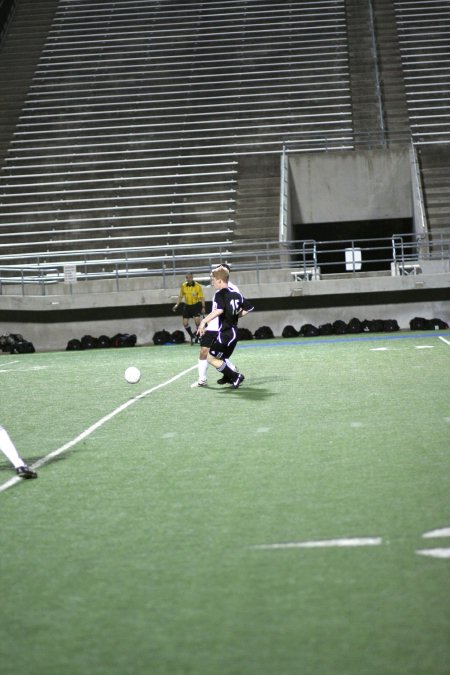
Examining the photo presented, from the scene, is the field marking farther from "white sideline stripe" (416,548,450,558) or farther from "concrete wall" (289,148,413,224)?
"concrete wall" (289,148,413,224)

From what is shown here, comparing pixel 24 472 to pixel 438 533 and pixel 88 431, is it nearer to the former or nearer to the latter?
pixel 88 431

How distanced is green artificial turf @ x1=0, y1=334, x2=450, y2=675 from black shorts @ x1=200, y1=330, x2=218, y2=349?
4.36 feet

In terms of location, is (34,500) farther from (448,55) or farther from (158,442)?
(448,55)

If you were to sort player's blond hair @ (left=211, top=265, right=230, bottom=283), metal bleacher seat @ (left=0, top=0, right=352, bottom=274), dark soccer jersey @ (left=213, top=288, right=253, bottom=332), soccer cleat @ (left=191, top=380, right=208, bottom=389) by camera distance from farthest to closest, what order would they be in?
metal bleacher seat @ (left=0, top=0, right=352, bottom=274) < soccer cleat @ (left=191, top=380, right=208, bottom=389) < dark soccer jersey @ (left=213, top=288, right=253, bottom=332) < player's blond hair @ (left=211, top=265, right=230, bottom=283)

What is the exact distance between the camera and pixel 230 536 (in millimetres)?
6121

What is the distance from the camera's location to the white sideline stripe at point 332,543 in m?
5.75

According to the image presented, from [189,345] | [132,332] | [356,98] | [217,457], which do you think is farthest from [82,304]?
[217,457]

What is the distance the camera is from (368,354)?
18797 millimetres

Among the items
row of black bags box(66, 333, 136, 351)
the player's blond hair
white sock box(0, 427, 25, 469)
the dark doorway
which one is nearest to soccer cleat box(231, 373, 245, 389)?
the player's blond hair

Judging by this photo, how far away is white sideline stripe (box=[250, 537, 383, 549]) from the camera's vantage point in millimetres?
5746

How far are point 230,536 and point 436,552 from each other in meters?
1.28

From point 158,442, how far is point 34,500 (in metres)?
2.53

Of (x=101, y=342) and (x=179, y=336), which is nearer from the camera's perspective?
(x=101, y=342)

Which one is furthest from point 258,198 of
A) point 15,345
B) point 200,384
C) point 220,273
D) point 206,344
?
point 220,273
